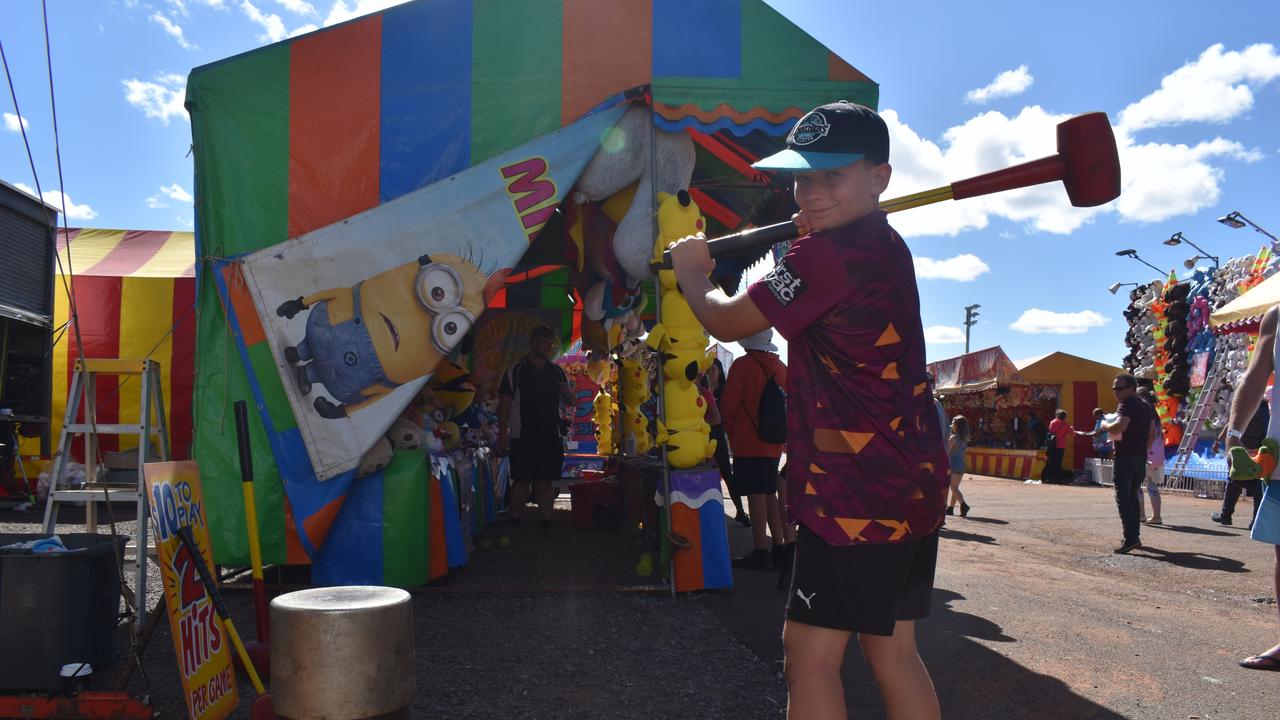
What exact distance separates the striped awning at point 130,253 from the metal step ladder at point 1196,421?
16.1 m

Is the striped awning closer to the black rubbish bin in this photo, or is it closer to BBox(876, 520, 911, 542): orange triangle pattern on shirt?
the black rubbish bin

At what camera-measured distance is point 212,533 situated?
4781mm

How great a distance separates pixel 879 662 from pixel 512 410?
17.3ft

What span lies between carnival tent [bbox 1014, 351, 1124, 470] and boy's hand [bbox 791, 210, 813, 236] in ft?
63.8

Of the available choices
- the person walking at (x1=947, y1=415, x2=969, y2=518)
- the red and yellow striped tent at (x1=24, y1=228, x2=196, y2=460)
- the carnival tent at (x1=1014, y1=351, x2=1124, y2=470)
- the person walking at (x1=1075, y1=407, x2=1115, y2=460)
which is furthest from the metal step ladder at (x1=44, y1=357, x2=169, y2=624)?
the carnival tent at (x1=1014, y1=351, x2=1124, y2=470)

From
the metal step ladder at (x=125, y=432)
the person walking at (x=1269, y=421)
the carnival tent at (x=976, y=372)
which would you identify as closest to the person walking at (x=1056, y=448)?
the carnival tent at (x=976, y=372)

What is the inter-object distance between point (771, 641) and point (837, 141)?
2817 mm

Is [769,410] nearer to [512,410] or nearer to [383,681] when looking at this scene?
[512,410]

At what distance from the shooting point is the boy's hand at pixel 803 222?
2.15 m

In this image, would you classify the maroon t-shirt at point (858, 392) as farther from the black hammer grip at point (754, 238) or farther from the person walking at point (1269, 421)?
the person walking at point (1269, 421)

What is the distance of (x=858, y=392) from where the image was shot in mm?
1981

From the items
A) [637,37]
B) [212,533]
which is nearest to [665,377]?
[637,37]

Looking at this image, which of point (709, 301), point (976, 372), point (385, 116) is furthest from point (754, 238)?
point (976, 372)

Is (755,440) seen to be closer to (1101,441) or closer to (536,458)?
(536,458)
